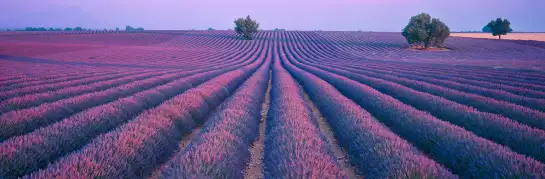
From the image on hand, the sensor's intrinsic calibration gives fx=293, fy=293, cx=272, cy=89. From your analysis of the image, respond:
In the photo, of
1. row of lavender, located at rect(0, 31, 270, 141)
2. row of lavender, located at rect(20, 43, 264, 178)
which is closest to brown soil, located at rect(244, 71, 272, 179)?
row of lavender, located at rect(20, 43, 264, 178)

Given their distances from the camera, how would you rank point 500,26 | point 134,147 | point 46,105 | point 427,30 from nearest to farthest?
1. point 134,147
2. point 46,105
3. point 427,30
4. point 500,26

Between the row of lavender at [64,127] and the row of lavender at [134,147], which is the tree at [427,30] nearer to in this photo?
the row of lavender at [64,127]

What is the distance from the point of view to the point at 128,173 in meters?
3.31

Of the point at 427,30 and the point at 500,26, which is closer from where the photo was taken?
the point at 427,30

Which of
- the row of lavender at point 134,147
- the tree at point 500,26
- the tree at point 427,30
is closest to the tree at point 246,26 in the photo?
the tree at point 427,30

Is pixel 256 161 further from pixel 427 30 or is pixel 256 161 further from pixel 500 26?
pixel 500 26

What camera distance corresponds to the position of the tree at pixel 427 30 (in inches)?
1817

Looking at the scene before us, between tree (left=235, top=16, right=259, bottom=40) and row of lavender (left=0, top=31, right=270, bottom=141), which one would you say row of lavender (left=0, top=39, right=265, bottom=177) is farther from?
tree (left=235, top=16, right=259, bottom=40)

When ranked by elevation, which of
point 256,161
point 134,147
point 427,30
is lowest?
point 256,161

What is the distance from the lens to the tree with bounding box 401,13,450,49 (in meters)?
46.2

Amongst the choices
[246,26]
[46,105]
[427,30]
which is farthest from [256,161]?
[246,26]

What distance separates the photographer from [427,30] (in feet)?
155

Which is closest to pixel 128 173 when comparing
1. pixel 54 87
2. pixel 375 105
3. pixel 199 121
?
pixel 199 121

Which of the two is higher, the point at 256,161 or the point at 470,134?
the point at 470,134
